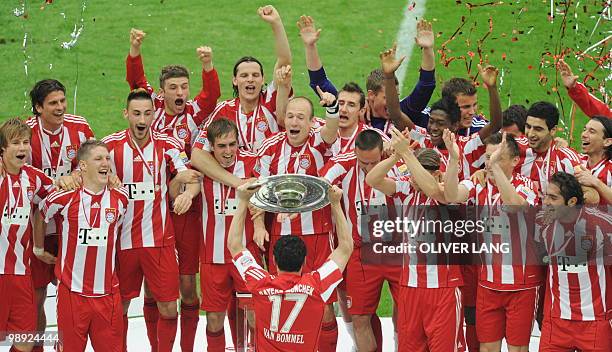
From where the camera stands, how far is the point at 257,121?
8961 millimetres

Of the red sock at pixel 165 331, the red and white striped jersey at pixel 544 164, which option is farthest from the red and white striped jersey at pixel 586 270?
the red sock at pixel 165 331

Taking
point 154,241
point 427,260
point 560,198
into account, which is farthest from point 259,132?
point 560,198

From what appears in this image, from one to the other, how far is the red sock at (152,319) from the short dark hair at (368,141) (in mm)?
2057

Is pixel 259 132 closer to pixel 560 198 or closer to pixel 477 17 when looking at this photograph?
pixel 560 198

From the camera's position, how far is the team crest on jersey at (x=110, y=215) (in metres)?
8.32

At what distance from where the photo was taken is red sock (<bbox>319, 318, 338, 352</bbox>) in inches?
345

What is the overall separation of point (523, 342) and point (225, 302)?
2.10 meters

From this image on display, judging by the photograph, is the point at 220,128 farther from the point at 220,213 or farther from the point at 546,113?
the point at 546,113

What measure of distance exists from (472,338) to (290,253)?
7.83 feet

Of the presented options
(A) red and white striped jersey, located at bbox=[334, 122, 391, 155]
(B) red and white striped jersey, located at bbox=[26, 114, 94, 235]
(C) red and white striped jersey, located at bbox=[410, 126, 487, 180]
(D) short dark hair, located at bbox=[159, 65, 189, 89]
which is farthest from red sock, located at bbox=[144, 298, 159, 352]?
(C) red and white striped jersey, located at bbox=[410, 126, 487, 180]

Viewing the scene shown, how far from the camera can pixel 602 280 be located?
7.88m

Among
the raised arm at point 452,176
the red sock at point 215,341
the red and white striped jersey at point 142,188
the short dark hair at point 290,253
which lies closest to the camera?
the short dark hair at point 290,253

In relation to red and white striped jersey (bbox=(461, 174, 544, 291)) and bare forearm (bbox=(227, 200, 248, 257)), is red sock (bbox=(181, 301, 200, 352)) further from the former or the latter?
red and white striped jersey (bbox=(461, 174, 544, 291))

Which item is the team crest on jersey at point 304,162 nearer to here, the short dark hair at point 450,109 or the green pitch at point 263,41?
the short dark hair at point 450,109
